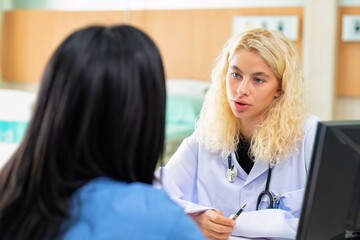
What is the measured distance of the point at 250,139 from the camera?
178 cm

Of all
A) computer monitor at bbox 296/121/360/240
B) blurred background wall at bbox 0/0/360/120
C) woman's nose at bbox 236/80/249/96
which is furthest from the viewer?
blurred background wall at bbox 0/0/360/120

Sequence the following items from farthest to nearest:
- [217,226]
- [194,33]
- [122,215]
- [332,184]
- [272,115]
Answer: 1. [194,33]
2. [272,115]
3. [217,226]
4. [332,184]
5. [122,215]

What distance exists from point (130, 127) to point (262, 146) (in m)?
0.89

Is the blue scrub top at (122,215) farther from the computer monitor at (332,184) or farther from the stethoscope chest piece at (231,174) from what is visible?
the stethoscope chest piece at (231,174)

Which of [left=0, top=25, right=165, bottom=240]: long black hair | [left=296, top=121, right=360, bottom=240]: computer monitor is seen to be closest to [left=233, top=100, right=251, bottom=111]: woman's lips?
[left=296, top=121, right=360, bottom=240]: computer monitor

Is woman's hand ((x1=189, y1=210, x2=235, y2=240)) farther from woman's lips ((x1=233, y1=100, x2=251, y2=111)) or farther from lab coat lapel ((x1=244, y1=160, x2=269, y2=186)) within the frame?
woman's lips ((x1=233, y1=100, x2=251, y2=111))

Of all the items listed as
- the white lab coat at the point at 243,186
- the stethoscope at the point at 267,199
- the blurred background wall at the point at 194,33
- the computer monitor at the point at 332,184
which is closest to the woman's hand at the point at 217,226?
the white lab coat at the point at 243,186

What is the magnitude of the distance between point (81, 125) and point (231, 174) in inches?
36.9

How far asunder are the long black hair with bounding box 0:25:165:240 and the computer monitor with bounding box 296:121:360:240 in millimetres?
366

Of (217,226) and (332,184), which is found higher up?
(332,184)

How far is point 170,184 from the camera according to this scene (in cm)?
176

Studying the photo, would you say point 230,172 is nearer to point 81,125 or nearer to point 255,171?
point 255,171

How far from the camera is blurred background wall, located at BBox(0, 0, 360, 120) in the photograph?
352cm

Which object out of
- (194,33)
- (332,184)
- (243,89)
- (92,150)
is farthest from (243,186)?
(194,33)
